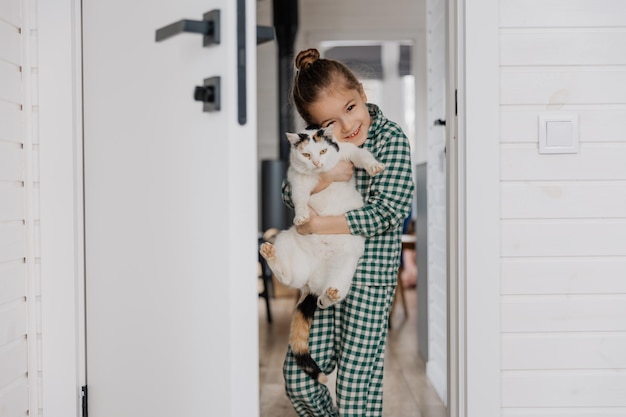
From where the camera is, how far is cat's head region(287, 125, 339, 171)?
194 cm

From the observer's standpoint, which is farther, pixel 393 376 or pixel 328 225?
pixel 393 376

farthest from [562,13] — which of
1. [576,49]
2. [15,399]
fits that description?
[15,399]

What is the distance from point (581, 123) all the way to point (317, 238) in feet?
2.67

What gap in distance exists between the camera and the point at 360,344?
6.59ft

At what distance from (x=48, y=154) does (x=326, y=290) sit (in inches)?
33.8

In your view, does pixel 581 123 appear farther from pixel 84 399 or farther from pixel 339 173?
pixel 84 399

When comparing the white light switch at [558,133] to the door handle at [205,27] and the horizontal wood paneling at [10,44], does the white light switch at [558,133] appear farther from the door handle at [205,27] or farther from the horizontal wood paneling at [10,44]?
the horizontal wood paneling at [10,44]

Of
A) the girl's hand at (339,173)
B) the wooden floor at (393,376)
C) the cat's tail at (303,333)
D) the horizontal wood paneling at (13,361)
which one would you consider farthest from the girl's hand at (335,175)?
the wooden floor at (393,376)

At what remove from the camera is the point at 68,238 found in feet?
6.11

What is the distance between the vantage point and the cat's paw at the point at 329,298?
1894 millimetres

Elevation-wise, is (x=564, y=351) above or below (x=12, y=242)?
below

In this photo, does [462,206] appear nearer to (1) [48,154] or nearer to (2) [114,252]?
(2) [114,252]

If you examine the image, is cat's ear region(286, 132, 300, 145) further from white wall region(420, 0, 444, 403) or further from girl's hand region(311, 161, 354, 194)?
white wall region(420, 0, 444, 403)

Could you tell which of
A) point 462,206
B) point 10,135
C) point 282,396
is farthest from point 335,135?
point 282,396
